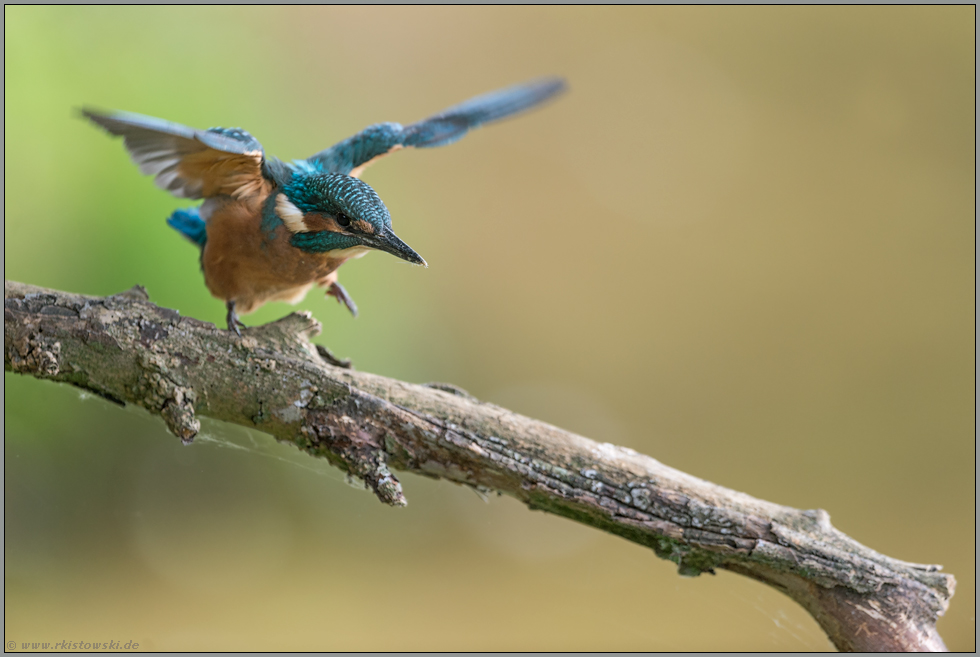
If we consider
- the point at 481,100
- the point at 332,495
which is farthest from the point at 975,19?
the point at 332,495

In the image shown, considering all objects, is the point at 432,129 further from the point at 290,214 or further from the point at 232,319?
the point at 232,319

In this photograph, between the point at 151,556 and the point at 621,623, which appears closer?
the point at 621,623

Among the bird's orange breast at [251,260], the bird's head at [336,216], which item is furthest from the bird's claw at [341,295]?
the bird's head at [336,216]

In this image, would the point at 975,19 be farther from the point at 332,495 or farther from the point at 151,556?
the point at 151,556

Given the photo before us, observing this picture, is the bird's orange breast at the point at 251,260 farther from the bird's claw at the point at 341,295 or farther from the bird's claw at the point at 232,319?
the bird's claw at the point at 341,295

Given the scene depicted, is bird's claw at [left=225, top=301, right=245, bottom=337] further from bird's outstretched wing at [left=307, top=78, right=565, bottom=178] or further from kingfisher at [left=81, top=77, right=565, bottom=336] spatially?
bird's outstretched wing at [left=307, top=78, right=565, bottom=178]

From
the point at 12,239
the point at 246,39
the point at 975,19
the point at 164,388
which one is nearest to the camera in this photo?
the point at 164,388
